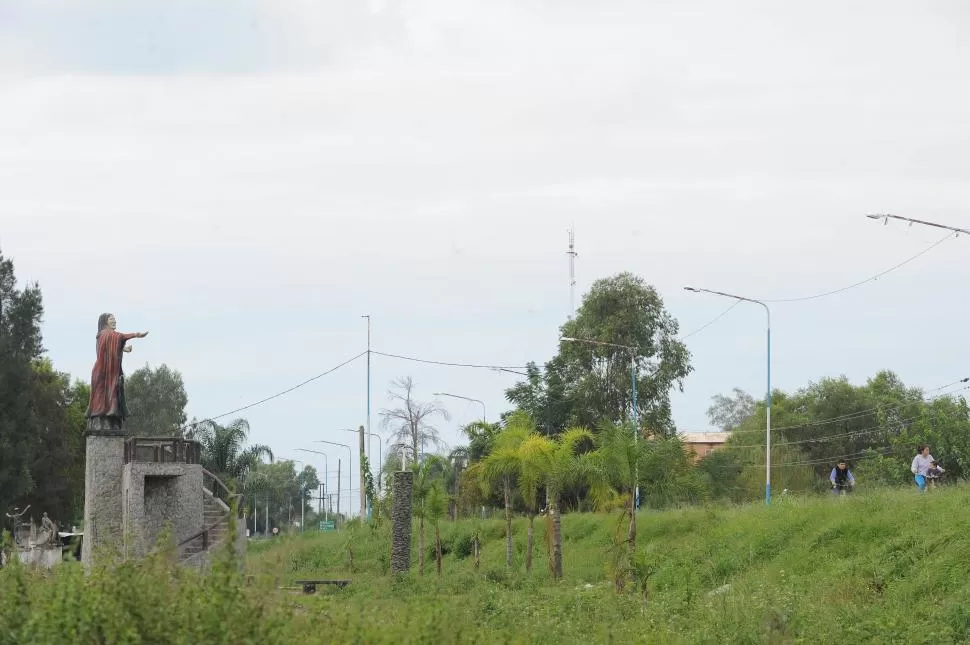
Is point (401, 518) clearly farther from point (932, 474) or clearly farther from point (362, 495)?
point (362, 495)

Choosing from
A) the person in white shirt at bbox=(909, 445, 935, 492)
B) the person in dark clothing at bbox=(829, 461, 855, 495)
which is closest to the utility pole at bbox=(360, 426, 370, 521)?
the person in dark clothing at bbox=(829, 461, 855, 495)

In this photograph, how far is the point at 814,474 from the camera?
72.2m

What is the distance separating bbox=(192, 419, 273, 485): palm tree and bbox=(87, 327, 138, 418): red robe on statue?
126ft

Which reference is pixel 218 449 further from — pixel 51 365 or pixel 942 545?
pixel 942 545

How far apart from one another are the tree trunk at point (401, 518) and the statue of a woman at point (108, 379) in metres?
7.61

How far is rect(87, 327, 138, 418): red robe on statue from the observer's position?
30516mm

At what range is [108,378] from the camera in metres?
30.8

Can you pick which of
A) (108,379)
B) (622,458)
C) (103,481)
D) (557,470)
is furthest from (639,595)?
(108,379)

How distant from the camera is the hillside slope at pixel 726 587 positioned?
14.2 meters

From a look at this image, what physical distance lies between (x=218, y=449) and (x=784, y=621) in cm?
5542


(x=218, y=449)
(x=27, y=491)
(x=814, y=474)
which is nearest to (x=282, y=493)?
(x=218, y=449)

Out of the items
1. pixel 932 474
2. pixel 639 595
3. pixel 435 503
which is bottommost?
pixel 639 595

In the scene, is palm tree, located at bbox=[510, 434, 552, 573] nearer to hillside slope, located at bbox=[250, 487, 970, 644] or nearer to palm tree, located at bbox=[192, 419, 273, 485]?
hillside slope, located at bbox=[250, 487, 970, 644]

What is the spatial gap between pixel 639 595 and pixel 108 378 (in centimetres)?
1377
